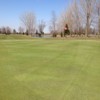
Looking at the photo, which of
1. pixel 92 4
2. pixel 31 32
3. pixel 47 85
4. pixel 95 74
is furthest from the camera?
pixel 31 32

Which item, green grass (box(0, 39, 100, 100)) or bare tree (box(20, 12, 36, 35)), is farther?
bare tree (box(20, 12, 36, 35))

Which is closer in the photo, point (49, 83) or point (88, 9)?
point (49, 83)

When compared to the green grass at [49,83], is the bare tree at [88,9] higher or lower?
higher

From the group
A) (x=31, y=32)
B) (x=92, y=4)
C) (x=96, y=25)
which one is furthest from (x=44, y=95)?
(x=31, y=32)

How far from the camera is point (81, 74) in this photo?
21.3ft

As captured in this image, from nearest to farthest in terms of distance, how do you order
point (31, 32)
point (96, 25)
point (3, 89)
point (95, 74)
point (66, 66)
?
point (3, 89) < point (95, 74) < point (66, 66) < point (96, 25) < point (31, 32)

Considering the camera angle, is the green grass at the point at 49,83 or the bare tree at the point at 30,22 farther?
the bare tree at the point at 30,22

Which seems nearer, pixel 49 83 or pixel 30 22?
pixel 49 83

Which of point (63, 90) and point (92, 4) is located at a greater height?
point (92, 4)

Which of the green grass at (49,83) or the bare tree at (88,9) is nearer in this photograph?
the green grass at (49,83)

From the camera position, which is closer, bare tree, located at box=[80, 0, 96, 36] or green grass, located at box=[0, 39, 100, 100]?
green grass, located at box=[0, 39, 100, 100]

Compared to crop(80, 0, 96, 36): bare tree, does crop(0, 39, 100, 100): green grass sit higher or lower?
lower

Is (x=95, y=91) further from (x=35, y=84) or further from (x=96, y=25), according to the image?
(x=96, y=25)

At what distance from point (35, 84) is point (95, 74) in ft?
6.16
